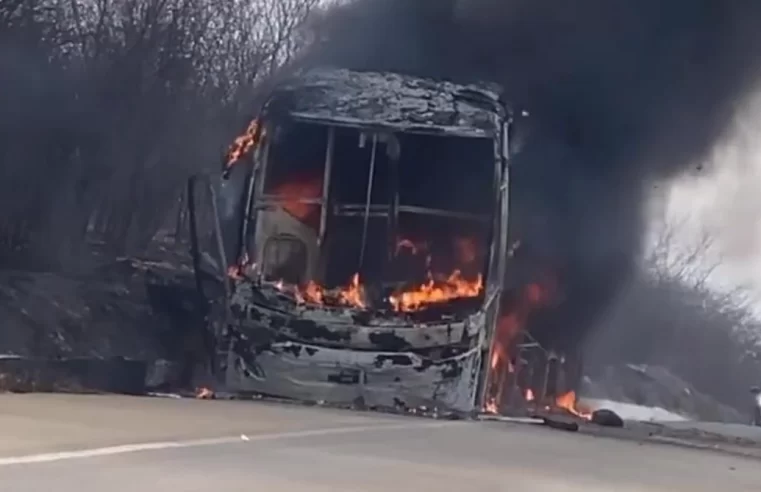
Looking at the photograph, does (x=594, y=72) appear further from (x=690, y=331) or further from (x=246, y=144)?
(x=690, y=331)

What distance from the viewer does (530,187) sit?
1841cm

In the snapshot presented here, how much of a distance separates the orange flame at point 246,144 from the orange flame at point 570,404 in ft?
17.6

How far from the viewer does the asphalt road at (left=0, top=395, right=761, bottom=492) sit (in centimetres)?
738

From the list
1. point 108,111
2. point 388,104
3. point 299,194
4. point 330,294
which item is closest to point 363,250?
point 330,294

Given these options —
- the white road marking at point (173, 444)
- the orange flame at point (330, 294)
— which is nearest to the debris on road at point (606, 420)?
the orange flame at point (330, 294)

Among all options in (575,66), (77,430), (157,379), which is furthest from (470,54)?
(77,430)

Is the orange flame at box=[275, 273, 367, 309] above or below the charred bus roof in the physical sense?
below

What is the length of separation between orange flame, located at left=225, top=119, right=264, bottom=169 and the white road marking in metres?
4.68

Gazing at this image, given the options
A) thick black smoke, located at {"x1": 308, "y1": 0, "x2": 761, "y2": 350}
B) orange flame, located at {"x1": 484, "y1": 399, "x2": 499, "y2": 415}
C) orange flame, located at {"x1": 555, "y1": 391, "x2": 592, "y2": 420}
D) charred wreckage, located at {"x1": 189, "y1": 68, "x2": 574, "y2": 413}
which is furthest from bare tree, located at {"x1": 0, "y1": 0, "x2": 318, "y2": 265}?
orange flame, located at {"x1": 484, "y1": 399, "x2": 499, "y2": 415}

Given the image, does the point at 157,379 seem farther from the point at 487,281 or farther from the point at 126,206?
the point at 126,206

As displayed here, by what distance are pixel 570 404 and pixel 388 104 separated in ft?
17.8

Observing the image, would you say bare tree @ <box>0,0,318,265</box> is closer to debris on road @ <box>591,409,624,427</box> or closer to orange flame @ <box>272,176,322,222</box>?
orange flame @ <box>272,176,322,222</box>

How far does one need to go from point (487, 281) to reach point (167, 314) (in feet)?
15.6

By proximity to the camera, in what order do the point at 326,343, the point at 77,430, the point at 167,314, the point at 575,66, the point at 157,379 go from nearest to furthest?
1. the point at 77,430
2. the point at 326,343
3. the point at 157,379
4. the point at 167,314
5. the point at 575,66
